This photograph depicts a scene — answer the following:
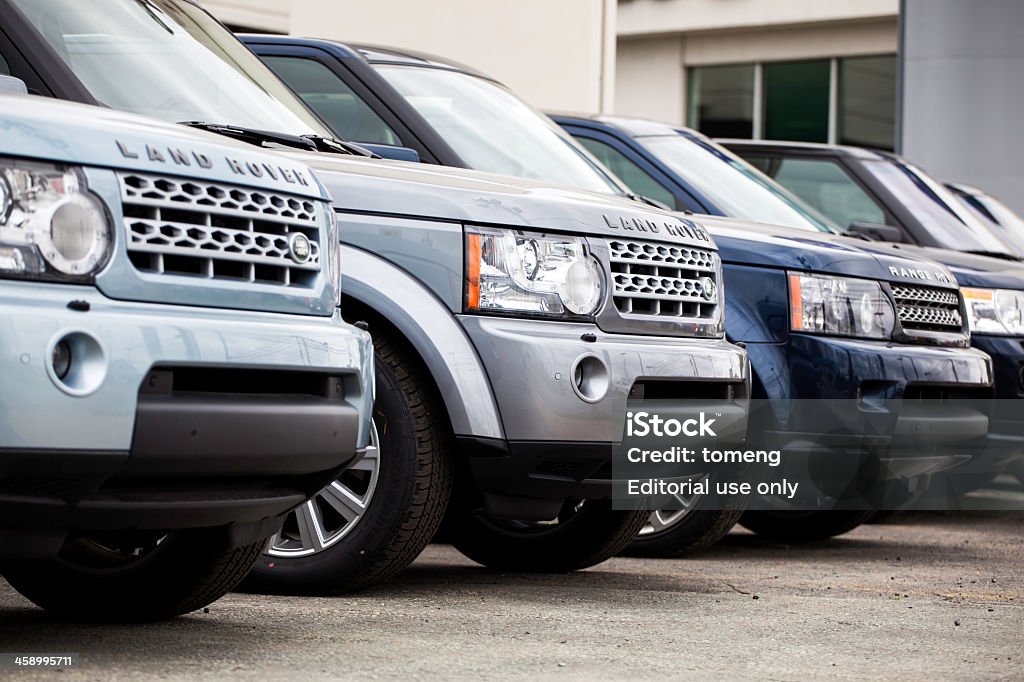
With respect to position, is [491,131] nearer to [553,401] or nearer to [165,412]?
[553,401]

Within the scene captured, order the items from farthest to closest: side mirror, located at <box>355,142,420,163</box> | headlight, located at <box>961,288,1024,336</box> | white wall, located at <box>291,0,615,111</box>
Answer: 1. white wall, located at <box>291,0,615,111</box>
2. headlight, located at <box>961,288,1024,336</box>
3. side mirror, located at <box>355,142,420,163</box>

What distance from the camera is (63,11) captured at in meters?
5.23

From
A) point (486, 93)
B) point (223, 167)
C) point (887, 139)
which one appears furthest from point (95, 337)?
point (887, 139)

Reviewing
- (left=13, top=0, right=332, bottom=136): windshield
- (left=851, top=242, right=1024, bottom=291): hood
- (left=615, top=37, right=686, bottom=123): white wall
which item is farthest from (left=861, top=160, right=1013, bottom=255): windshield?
(left=615, top=37, right=686, bottom=123): white wall

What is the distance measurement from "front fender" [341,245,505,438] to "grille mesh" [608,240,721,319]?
1.79ft

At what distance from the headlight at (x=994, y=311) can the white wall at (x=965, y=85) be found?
28.8 feet

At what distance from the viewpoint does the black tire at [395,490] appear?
529 centimetres

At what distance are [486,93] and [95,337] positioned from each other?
4.14 metres

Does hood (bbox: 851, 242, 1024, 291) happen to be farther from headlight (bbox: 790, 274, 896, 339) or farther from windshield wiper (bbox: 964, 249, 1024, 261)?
headlight (bbox: 790, 274, 896, 339)

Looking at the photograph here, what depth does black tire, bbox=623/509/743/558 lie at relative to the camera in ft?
23.3

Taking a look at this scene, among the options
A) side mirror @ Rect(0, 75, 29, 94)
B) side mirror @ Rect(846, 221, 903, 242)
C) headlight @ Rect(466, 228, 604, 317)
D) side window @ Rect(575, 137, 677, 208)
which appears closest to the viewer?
side mirror @ Rect(0, 75, 29, 94)

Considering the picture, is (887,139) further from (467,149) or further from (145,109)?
(145,109)

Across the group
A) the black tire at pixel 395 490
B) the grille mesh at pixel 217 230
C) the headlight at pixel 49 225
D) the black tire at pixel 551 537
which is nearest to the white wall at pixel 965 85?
the black tire at pixel 551 537

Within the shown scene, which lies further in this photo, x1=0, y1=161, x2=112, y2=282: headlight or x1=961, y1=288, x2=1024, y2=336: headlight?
x1=961, y1=288, x2=1024, y2=336: headlight
